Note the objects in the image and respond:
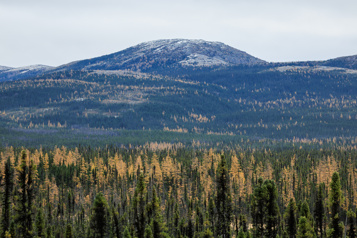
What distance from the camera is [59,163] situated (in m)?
195

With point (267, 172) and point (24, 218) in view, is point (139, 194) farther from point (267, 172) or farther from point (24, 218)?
point (267, 172)

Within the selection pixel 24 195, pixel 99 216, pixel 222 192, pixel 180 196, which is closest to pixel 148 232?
pixel 99 216

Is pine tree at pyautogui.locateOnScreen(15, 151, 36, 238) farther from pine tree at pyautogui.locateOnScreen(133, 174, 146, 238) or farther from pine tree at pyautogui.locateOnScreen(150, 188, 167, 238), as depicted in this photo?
pine tree at pyautogui.locateOnScreen(150, 188, 167, 238)

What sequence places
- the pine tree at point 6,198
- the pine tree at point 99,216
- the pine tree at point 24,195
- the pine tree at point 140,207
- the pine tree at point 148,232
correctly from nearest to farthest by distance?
the pine tree at point 24,195, the pine tree at point 99,216, the pine tree at point 148,232, the pine tree at point 6,198, the pine tree at point 140,207

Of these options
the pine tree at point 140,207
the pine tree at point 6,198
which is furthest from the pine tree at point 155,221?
the pine tree at point 6,198

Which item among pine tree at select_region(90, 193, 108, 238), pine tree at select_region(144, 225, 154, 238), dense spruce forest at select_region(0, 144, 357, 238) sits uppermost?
pine tree at select_region(90, 193, 108, 238)

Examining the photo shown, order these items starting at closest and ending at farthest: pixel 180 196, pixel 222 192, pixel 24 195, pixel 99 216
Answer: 1. pixel 24 195
2. pixel 99 216
3. pixel 222 192
4. pixel 180 196

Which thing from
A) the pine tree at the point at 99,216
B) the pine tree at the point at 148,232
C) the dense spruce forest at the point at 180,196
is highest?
the pine tree at the point at 99,216

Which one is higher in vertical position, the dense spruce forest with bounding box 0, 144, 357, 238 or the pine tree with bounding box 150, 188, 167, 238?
the pine tree with bounding box 150, 188, 167, 238

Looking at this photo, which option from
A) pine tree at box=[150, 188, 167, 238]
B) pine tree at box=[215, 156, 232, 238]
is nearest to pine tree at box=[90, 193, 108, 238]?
pine tree at box=[150, 188, 167, 238]

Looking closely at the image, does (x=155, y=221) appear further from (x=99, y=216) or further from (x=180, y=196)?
(x=180, y=196)

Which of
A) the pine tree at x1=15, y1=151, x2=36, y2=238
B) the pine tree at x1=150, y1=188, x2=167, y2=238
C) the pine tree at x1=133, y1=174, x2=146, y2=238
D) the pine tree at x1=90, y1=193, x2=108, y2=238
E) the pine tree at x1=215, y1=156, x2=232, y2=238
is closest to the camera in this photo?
the pine tree at x1=15, y1=151, x2=36, y2=238

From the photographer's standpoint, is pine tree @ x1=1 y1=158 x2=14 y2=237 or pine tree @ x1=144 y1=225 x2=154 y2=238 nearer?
pine tree @ x1=144 y1=225 x2=154 y2=238

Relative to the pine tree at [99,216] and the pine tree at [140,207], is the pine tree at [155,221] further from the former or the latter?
the pine tree at [99,216]
